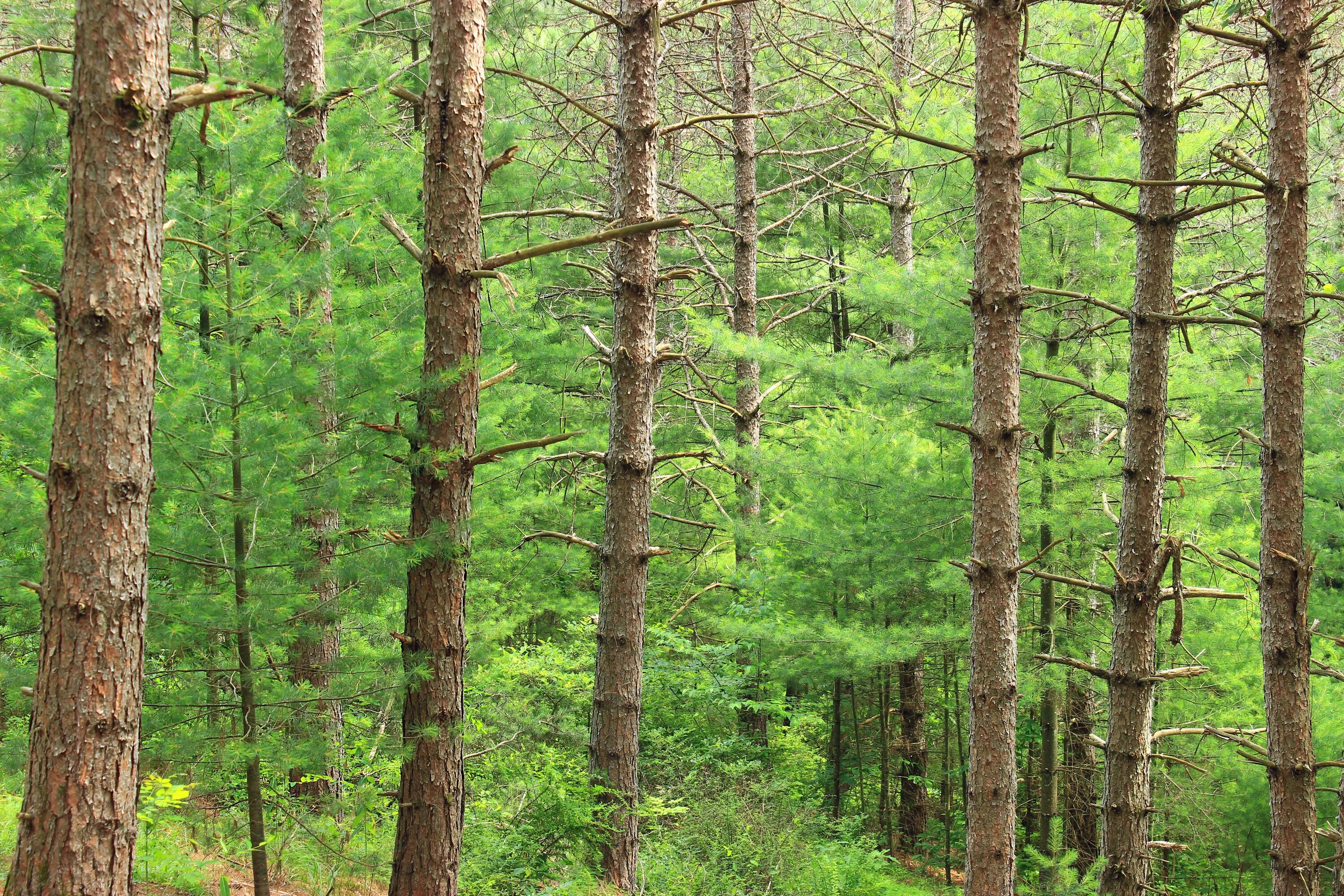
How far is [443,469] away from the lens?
14.4 ft

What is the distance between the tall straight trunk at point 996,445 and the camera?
17.8 ft

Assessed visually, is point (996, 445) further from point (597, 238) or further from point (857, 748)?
point (857, 748)

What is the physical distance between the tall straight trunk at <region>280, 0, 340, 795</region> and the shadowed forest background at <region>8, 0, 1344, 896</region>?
54mm

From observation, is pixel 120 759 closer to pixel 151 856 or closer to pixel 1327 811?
pixel 151 856

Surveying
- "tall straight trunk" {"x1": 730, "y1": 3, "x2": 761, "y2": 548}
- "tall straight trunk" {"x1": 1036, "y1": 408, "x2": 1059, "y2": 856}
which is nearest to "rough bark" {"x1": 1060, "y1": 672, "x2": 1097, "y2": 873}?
"tall straight trunk" {"x1": 1036, "y1": 408, "x2": 1059, "y2": 856}

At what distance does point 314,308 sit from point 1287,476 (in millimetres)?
5653

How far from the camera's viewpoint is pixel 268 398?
201 inches

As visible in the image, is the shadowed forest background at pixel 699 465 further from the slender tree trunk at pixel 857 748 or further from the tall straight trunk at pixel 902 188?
the slender tree trunk at pixel 857 748

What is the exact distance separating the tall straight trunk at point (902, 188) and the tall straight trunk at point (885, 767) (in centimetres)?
564

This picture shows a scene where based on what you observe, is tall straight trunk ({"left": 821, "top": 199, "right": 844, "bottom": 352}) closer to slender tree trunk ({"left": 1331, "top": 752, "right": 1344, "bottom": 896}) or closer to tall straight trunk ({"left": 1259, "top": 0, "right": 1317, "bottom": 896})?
tall straight trunk ({"left": 1259, "top": 0, "right": 1317, "bottom": 896})

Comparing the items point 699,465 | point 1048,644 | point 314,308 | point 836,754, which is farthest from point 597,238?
point 836,754

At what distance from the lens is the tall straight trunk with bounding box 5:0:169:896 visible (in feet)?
11.0

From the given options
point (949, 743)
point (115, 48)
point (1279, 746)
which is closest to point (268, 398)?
point (115, 48)

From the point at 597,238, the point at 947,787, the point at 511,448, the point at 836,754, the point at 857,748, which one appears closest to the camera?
the point at 597,238
